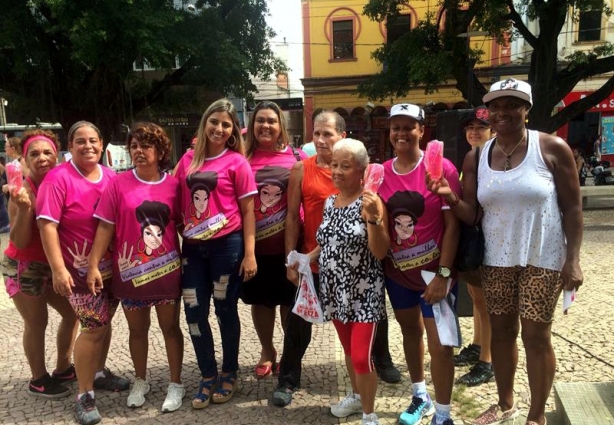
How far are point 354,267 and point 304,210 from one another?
634 millimetres

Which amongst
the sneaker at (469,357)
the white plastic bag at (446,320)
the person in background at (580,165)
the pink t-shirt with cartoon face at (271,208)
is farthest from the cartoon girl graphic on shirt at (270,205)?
the person in background at (580,165)

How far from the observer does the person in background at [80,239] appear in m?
2.99

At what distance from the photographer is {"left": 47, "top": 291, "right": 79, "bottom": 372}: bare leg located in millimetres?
3568

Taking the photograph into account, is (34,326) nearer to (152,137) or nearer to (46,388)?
(46,388)

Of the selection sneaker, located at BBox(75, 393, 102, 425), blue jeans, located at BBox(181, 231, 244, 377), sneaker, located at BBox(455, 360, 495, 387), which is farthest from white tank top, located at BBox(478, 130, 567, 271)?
sneaker, located at BBox(75, 393, 102, 425)

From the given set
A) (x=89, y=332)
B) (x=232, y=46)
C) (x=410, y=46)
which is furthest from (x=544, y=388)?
(x=232, y=46)

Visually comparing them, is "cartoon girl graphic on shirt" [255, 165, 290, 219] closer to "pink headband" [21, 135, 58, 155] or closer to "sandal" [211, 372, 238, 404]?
"sandal" [211, 372, 238, 404]

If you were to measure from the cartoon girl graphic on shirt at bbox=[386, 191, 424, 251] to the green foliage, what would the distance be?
39.9 ft

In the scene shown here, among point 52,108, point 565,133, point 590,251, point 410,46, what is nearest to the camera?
point 590,251

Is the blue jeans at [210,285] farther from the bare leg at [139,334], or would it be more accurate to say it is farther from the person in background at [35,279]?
the person in background at [35,279]

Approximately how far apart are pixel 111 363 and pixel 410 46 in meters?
11.7

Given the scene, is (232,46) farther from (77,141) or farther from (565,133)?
(565,133)

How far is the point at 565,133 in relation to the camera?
2125 centimetres

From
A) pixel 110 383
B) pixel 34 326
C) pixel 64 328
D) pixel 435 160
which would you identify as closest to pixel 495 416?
pixel 435 160
